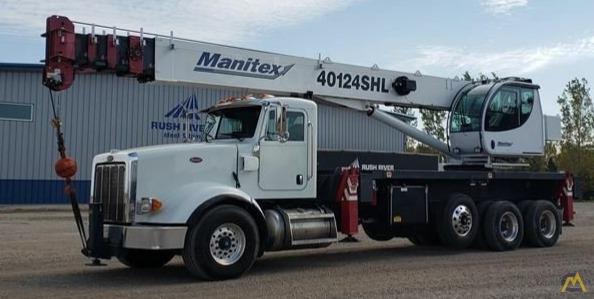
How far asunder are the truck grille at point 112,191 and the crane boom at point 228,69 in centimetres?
144

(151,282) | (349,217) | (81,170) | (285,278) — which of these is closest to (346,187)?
(349,217)

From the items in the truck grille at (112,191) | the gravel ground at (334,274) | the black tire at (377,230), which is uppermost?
the truck grille at (112,191)

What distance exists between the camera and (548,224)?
14992 millimetres

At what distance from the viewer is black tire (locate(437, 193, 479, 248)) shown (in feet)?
43.0

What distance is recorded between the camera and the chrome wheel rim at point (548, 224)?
48.7ft

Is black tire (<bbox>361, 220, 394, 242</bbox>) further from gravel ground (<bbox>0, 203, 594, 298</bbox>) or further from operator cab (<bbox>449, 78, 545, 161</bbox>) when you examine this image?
operator cab (<bbox>449, 78, 545, 161</bbox>)

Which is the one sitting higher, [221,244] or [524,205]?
[524,205]

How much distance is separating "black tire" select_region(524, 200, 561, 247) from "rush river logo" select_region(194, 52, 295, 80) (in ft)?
21.1

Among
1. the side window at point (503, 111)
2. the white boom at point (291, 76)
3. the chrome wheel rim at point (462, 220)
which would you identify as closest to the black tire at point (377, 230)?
the chrome wheel rim at point (462, 220)

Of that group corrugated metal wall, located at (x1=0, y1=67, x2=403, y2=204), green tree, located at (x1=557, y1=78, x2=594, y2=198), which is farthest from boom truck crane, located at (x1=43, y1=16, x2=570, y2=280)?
green tree, located at (x1=557, y1=78, x2=594, y2=198)

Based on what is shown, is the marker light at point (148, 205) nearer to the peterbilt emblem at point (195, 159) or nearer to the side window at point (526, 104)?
the peterbilt emblem at point (195, 159)

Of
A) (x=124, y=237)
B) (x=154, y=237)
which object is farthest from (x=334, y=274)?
(x=124, y=237)

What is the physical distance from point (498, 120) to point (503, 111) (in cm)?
26

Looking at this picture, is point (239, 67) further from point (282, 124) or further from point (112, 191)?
point (112, 191)
